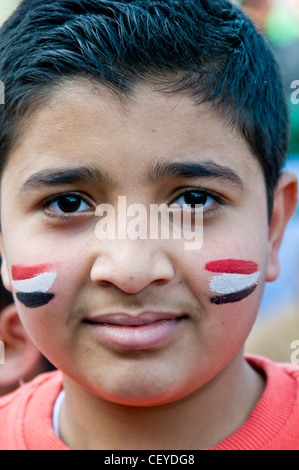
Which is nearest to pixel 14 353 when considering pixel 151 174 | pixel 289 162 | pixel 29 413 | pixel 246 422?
pixel 29 413

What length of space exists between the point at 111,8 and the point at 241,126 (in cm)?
50

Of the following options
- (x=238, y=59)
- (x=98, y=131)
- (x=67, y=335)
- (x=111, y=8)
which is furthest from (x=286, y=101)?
(x=67, y=335)

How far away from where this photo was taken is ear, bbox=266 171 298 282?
1744 millimetres

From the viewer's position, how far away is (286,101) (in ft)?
6.27

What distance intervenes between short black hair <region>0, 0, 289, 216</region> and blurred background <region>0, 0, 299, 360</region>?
37.6 inches

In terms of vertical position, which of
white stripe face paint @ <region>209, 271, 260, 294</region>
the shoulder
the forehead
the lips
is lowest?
the shoulder

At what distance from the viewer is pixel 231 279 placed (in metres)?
1.45

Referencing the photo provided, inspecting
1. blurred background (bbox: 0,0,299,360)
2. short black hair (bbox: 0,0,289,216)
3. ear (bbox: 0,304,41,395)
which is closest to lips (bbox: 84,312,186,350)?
short black hair (bbox: 0,0,289,216)

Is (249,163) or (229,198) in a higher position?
(249,163)

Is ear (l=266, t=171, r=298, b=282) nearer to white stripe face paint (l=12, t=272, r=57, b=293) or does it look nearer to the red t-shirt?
the red t-shirt

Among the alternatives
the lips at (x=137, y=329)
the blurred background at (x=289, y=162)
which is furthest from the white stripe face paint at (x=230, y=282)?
the blurred background at (x=289, y=162)

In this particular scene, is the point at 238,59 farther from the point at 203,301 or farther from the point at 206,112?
the point at 203,301

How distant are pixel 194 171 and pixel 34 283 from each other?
1.74ft

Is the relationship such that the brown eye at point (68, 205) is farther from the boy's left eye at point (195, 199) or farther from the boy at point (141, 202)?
the boy's left eye at point (195, 199)
